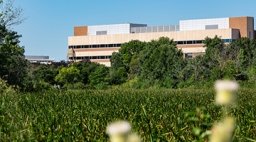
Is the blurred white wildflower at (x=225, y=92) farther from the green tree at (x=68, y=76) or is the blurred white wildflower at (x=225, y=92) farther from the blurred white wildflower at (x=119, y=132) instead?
the green tree at (x=68, y=76)

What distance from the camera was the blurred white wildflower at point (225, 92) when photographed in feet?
2.33

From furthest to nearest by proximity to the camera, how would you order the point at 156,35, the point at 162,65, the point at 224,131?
the point at 156,35
the point at 162,65
the point at 224,131

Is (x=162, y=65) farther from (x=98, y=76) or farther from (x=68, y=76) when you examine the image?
(x=68, y=76)

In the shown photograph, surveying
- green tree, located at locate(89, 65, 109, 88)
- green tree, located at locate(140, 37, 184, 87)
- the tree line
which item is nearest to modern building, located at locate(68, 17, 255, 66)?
the tree line

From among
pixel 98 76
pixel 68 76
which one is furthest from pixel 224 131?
pixel 68 76

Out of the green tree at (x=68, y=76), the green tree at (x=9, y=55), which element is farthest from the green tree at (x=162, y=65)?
the green tree at (x=9, y=55)

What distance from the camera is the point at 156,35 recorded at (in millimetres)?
112562

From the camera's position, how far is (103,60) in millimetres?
118688

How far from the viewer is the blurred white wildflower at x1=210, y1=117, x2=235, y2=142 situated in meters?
0.68

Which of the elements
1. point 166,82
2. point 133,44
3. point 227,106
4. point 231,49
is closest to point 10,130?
point 227,106

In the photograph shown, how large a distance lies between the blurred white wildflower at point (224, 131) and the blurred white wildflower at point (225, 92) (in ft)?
0.09

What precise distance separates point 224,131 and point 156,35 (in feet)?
368

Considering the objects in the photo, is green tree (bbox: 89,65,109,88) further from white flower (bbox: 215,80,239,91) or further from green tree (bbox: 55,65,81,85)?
white flower (bbox: 215,80,239,91)

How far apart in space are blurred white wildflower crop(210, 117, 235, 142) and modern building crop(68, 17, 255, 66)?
103 m
